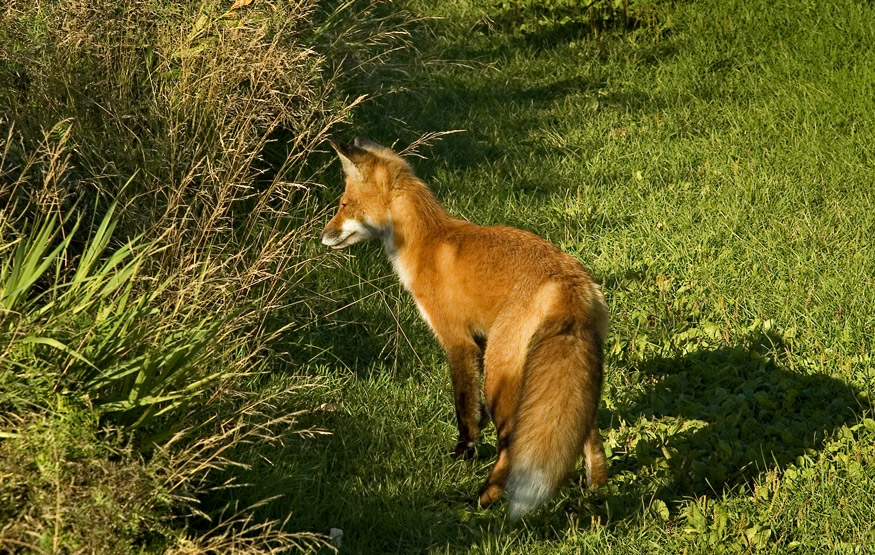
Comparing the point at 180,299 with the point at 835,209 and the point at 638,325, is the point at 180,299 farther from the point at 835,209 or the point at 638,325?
the point at 835,209

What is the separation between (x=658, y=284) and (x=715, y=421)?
4.79ft

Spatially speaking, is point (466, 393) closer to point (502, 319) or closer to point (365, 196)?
point (502, 319)

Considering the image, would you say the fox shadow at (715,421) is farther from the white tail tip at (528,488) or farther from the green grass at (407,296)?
the white tail tip at (528,488)

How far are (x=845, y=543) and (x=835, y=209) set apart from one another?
351 centimetres

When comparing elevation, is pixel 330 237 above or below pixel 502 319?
below

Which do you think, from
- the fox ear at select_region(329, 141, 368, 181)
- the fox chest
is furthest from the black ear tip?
the fox chest

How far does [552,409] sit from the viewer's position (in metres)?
3.90

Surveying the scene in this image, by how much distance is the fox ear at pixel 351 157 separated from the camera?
5262 mm

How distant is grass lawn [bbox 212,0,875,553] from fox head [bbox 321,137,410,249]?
1.40ft

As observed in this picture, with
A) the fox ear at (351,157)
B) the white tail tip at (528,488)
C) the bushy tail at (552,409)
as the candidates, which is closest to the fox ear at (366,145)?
the fox ear at (351,157)

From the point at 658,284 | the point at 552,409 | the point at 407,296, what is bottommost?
the point at 407,296

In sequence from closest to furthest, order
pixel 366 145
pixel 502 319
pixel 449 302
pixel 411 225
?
pixel 502 319
pixel 449 302
pixel 411 225
pixel 366 145

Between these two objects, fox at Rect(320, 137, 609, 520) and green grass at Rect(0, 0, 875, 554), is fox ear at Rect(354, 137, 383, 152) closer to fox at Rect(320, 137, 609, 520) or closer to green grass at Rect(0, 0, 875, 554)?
fox at Rect(320, 137, 609, 520)

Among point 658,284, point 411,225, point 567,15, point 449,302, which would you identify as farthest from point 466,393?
point 567,15
